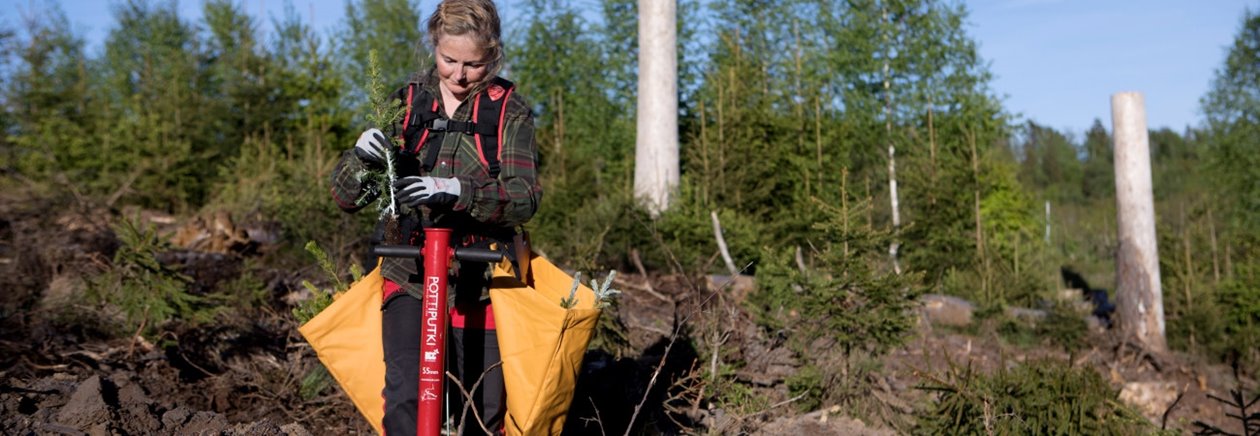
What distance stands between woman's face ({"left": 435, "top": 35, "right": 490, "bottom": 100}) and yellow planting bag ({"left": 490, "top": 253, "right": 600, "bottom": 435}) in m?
0.58

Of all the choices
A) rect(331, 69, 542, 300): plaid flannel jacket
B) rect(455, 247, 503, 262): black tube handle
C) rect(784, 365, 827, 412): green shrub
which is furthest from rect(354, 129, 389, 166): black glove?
rect(784, 365, 827, 412): green shrub

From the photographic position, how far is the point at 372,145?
289 cm

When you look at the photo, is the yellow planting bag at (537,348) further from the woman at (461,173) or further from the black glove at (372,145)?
the black glove at (372,145)

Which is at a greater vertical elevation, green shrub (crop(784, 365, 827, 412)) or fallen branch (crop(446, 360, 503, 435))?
fallen branch (crop(446, 360, 503, 435))

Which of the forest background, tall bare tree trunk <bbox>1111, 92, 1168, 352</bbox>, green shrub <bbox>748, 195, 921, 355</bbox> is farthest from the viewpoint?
tall bare tree trunk <bbox>1111, 92, 1168, 352</bbox>

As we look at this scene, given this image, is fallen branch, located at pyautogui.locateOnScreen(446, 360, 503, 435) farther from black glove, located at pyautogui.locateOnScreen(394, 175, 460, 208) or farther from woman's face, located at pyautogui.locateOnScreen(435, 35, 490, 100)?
woman's face, located at pyautogui.locateOnScreen(435, 35, 490, 100)

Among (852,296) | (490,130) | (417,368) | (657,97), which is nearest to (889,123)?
(657,97)

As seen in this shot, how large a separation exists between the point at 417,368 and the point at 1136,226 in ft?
37.0

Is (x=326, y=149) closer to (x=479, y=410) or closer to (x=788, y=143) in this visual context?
(x=788, y=143)

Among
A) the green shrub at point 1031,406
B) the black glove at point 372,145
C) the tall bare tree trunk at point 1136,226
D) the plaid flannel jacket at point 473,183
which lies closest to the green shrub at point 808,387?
the green shrub at point 1031,406

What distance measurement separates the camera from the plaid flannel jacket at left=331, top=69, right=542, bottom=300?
3141 millimetres

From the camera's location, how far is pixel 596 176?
13539 millimetres

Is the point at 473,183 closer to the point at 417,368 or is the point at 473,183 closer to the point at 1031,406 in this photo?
the point at 417,368

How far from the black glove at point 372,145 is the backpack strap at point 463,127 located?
0.49m
